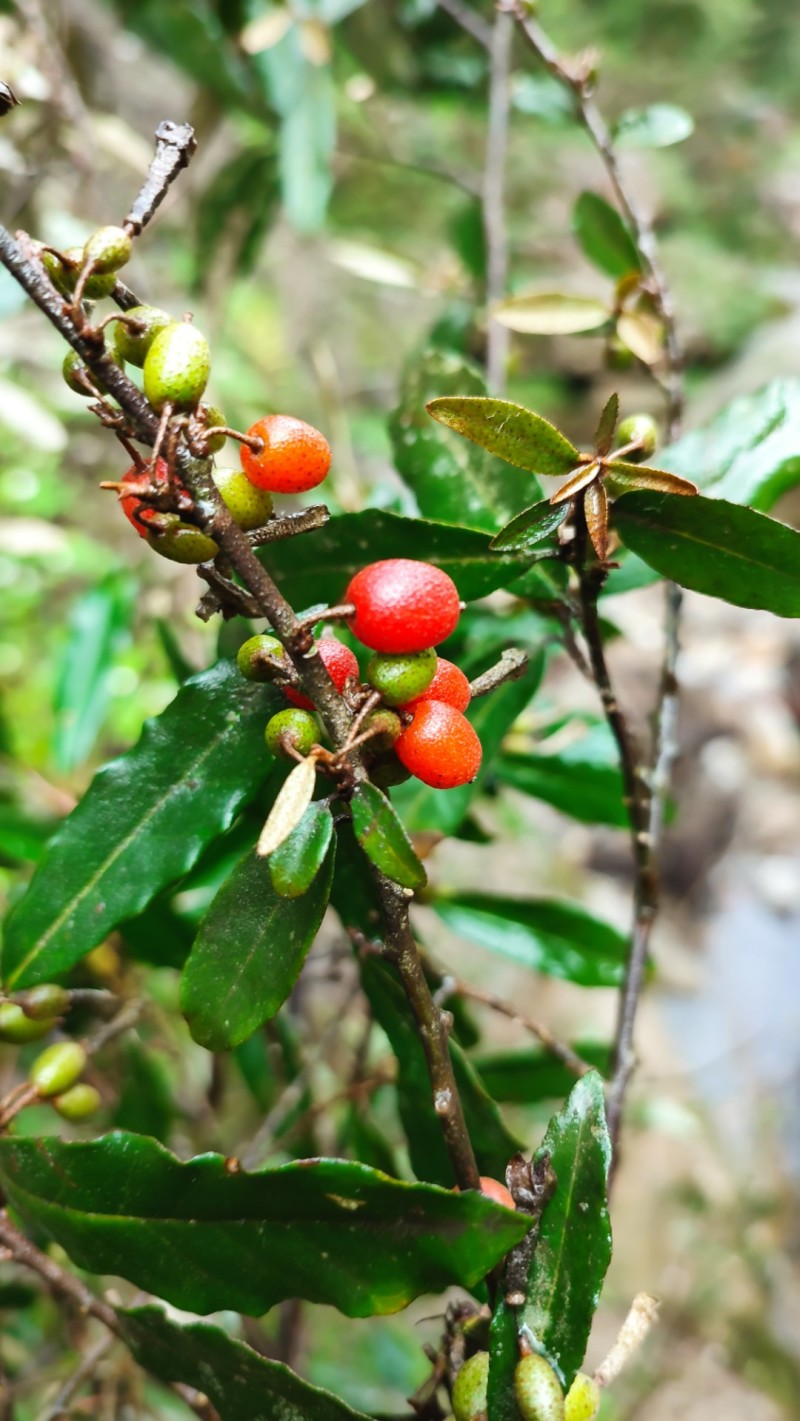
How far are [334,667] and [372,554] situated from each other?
13 centimetres

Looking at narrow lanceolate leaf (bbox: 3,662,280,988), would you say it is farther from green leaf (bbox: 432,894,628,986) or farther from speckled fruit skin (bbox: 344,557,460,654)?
green leaf (bbox: 432,894,628,986)

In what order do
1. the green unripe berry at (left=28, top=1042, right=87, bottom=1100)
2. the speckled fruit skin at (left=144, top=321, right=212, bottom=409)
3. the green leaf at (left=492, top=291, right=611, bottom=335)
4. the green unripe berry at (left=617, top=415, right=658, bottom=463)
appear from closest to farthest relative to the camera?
the speckled fruit skin at (left=144, top=321, right=212, bottom=409), the green unripe berry at (left=617, top=415, right=658, bottom=463), the green unripe berry at (left=28, top=1042, right=87, bottom=1100), the green leaf at (left=492, top=291, right=611, bottom=335)

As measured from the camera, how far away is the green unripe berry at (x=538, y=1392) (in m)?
0.36

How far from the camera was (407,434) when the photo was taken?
25.1 inches

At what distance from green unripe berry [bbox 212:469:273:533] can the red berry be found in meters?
0.10

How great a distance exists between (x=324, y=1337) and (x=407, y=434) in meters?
1.73

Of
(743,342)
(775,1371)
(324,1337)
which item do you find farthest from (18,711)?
(743,342)

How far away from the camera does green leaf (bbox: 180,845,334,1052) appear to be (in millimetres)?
406

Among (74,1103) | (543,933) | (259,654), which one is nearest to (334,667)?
(259,654)

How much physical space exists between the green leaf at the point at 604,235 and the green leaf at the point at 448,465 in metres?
0.25

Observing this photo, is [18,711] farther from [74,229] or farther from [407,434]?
[407,434]

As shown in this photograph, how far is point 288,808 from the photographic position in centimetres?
34

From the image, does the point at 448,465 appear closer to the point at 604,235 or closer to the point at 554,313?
the point at 554,313

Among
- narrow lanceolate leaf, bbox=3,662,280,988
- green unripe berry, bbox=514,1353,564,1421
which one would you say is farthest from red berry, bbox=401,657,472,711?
green unripe berry, bbox=514,1353,564,1421
